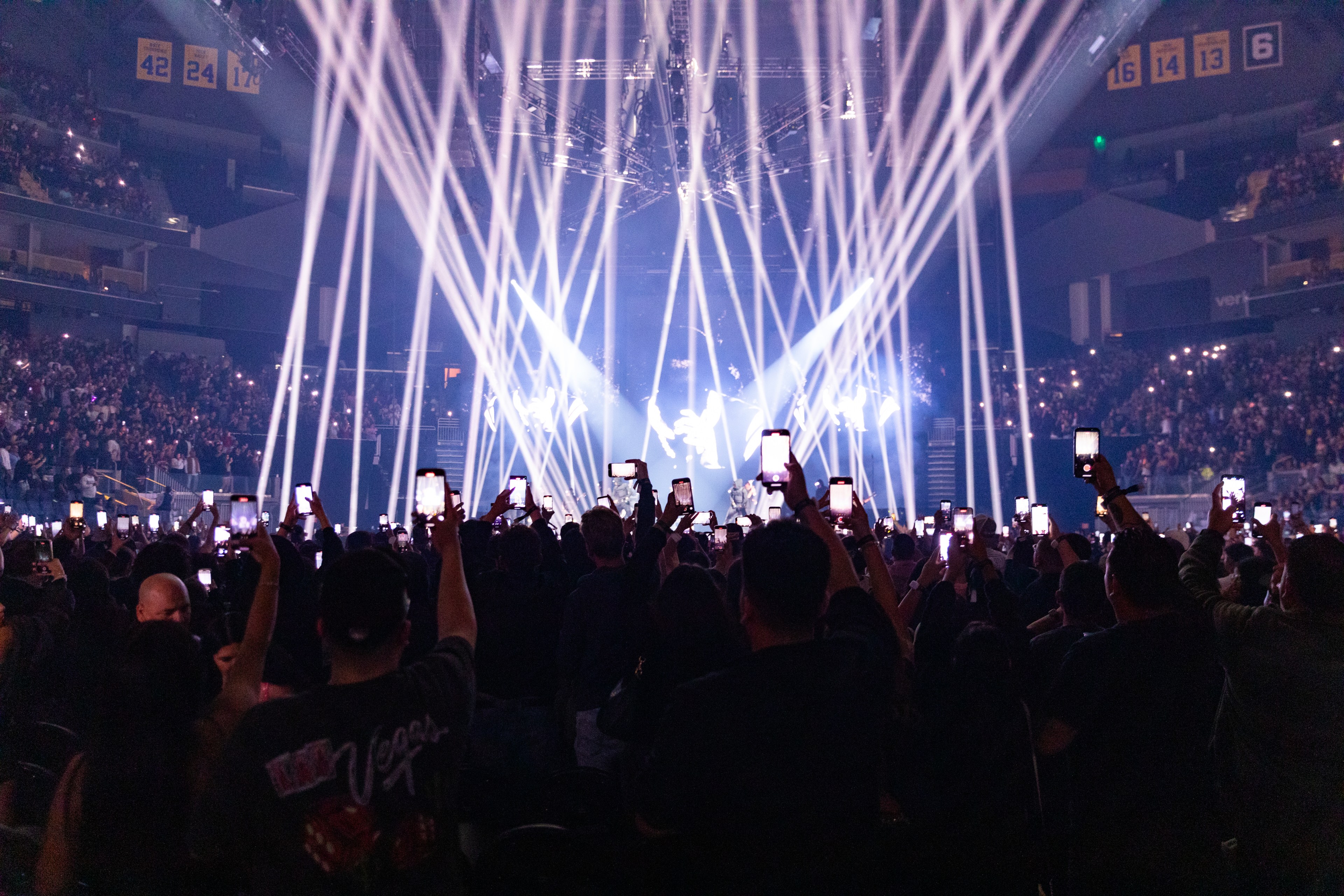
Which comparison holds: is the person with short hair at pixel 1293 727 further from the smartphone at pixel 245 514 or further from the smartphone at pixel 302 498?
the smartphone at pixel 302 498

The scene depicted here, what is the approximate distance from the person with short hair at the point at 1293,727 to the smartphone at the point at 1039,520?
21.1 feet

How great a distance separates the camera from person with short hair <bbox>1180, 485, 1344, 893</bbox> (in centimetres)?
282

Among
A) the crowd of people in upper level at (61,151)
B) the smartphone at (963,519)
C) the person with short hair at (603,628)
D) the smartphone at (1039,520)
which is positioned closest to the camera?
the person with short hair at (603,628)

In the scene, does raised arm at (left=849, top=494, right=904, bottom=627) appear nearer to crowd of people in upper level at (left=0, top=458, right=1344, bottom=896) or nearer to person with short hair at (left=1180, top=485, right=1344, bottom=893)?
crowd of people in upper level at (left=0, top=458, right=1344, bottom=896)

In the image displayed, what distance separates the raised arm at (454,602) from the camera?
7.88ft

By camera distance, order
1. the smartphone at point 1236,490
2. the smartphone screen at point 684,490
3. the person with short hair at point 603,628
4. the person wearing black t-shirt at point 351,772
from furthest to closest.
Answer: the smartphone screen at point 684,490 < the smartphone at point 1236,490 < the person with short hair at point 603,628 < the person wearing black t-shirt at point 351,772

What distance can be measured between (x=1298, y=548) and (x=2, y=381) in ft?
80.0

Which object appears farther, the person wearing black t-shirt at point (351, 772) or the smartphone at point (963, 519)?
the smartphone at point (963, 519)

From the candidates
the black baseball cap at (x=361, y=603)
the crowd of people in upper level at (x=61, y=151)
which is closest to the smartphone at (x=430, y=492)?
the black baseball cap at (x=361, y=603)

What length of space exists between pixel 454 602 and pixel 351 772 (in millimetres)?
542

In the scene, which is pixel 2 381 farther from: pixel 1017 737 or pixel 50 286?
pixel 1017 737

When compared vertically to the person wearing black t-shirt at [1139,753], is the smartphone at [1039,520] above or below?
above

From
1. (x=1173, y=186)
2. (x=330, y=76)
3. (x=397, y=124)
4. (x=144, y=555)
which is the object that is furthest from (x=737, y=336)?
(x=144, y=555)

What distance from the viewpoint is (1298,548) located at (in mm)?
2986
